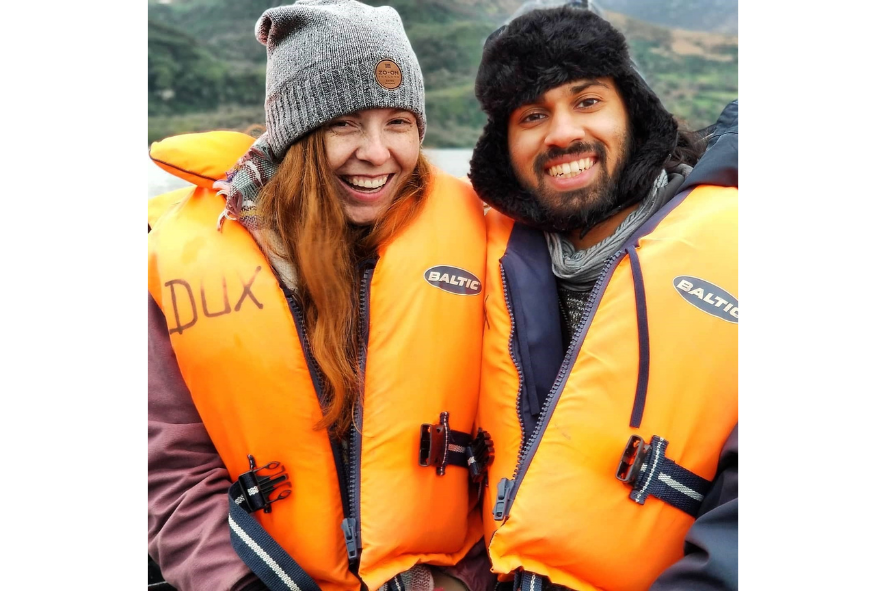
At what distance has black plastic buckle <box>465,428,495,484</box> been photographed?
2016 millimetres


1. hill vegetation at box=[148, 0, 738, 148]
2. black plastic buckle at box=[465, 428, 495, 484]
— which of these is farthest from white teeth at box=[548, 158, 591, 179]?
hill vegetation at box=[148, 0, 738, 148]

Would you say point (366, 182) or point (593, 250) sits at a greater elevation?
point (366, 182)

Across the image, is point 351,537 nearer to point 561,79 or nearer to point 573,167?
point 573,167

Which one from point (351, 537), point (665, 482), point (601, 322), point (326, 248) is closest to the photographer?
point (665, 482)

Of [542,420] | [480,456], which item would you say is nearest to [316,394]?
[480,456]

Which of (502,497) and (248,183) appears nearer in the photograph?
(502,497)

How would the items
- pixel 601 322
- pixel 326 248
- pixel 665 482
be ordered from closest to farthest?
pixel 665 482 < pixel 601 322 < pixel 326 248

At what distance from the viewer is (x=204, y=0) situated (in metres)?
3.05

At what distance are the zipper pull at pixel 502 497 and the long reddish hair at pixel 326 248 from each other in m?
0.49

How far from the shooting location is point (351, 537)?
1.92 meters

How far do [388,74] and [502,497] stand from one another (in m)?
1.34

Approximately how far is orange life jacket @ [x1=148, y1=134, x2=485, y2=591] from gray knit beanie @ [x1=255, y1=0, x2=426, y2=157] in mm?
426
